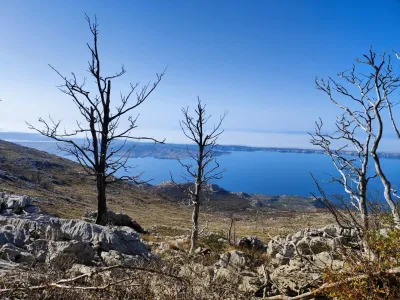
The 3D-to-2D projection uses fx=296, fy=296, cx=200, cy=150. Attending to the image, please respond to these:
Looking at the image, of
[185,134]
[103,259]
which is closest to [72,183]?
[185,134]

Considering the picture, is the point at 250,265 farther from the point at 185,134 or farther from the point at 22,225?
the point at 185,134

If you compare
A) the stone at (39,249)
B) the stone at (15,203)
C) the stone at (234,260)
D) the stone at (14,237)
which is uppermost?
the stone at (14,237)

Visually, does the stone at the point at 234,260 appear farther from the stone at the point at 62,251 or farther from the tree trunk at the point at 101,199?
the tree trunk at the point at 101,199

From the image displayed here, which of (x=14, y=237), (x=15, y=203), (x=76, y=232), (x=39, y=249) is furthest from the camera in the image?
(x=15, y=203)

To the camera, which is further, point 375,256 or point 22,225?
point 22,225

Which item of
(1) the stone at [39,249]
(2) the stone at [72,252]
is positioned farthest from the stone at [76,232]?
(2) the stone at [72,252]

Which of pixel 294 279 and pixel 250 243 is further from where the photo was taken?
pixel 250 243

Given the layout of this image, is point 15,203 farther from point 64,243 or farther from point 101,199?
point 64,243

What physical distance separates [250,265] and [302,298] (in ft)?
12.5

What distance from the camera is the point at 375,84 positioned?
581 inches

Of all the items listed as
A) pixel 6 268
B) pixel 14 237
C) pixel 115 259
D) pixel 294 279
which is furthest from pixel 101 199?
pixel 294 279

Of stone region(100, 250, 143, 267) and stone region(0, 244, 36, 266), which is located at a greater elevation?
stone region(0, 244, 36, 266)

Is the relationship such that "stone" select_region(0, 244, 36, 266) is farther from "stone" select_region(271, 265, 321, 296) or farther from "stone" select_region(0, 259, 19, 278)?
"stone" select_region(271, 265, 321, 296)

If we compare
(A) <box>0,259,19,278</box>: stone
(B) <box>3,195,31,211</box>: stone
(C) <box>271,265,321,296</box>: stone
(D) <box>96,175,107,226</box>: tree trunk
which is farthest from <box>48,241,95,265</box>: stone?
(B) <box>3,195,31,211</box>: stone
